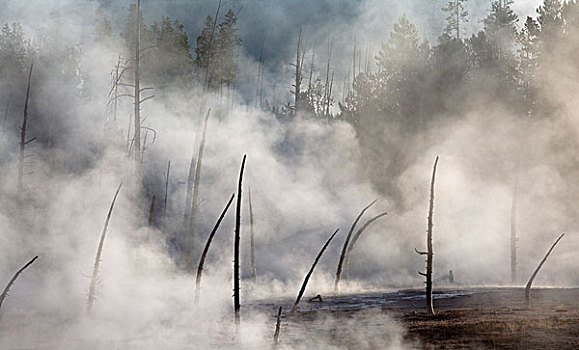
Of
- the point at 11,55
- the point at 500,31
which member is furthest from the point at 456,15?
the point at 11,55

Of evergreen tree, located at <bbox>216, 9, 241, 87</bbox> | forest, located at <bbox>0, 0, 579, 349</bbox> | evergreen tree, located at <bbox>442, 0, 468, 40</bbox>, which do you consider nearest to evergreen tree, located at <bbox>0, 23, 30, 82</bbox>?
forest, located at <bbox>0, 0, 579, 349</bbox>

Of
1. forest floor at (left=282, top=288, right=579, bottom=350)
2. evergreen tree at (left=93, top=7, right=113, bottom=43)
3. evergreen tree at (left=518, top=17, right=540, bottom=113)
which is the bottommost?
forest floor at (left=282, top=288, right=579, bottom=350)

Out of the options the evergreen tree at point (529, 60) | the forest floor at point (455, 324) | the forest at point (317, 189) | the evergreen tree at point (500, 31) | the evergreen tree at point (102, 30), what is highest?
the evergreen tree at point (102, 30)

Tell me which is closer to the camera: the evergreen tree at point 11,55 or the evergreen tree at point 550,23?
the evergreen tree at point 550,23

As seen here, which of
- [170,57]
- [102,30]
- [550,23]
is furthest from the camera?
[102,30]

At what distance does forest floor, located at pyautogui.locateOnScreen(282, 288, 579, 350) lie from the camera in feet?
38.5

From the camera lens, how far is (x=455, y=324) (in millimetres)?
13625

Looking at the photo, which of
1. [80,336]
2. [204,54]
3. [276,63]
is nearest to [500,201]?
[80,336]

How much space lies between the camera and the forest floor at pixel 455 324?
1175 centimetres

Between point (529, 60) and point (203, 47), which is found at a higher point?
point (203, 47)

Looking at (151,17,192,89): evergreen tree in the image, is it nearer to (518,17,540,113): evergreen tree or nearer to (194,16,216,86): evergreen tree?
(194,16,216,86): evergreen tree

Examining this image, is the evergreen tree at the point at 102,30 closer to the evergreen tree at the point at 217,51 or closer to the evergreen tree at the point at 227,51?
the evergreen tree at the point at 217,51

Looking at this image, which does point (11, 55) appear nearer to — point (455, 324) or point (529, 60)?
point (529, 60)

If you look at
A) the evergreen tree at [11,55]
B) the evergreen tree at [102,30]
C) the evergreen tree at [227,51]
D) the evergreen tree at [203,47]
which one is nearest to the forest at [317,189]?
the evergreen tree at [203,47]
